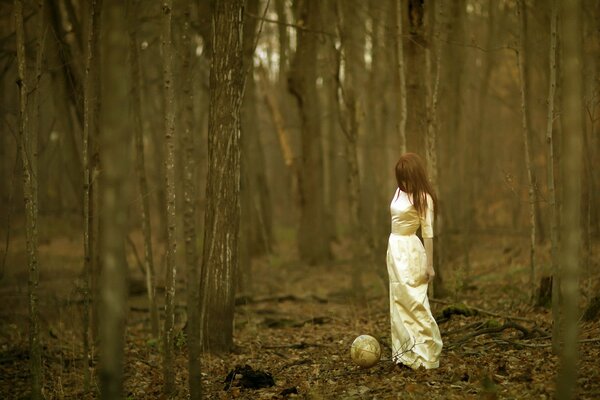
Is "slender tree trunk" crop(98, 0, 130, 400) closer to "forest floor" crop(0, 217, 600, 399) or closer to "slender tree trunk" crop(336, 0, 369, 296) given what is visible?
"forest floor" crop(0, 217, 600, 399)

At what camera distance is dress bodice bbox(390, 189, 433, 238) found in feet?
19.7

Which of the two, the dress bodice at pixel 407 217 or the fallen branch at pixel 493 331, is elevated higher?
the dress bodice at pixel 407 217

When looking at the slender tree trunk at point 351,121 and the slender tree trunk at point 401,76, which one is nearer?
the slender tree trunk at point 401,76

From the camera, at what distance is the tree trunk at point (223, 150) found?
7441 mm

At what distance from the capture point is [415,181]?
19.7 feet

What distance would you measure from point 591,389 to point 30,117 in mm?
6238

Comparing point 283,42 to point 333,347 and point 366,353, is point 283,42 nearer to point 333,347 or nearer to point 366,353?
point 333,347

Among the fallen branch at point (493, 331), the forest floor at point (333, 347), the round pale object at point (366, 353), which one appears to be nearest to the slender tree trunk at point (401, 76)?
the forest floor at point (333, 347)

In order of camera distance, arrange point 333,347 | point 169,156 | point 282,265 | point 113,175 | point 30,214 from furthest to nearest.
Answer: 1. point 282,265
2. point 333,347
3. point 30,214
4. point 169,156
5. point 113,175

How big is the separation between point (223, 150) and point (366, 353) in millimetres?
3071

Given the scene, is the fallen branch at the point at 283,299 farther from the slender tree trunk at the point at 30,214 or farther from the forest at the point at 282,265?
the slender tree trunk at the point at 30,214

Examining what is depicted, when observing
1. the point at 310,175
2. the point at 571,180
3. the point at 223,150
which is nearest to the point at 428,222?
the point at 571,180

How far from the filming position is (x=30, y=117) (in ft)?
21.6

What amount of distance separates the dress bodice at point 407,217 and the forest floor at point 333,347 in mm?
1440
